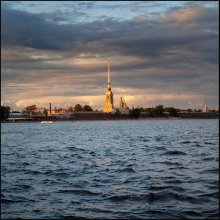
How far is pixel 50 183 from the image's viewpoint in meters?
20.0

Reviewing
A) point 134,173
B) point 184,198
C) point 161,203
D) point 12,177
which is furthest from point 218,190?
point 12,177

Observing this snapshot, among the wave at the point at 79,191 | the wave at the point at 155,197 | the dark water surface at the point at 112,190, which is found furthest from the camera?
the wave at the point at 79,191

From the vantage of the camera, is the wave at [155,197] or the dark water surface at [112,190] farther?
the wave at [155,197]

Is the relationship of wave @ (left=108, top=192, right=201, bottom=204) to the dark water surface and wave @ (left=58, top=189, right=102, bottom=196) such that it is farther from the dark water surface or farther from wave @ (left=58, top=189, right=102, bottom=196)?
wave @ (left=58, top=189, right=102, bottom=196)

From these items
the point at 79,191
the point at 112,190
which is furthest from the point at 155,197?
the point at 79,191

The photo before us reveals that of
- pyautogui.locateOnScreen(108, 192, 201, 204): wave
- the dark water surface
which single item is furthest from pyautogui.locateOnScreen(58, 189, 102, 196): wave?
pyautogui.locateOnScreen(108, 192, 201, 204): wave

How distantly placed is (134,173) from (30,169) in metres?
5.88

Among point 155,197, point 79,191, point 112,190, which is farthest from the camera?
point 112,190

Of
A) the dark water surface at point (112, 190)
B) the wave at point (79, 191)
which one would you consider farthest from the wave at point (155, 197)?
the wave at point (79, 191)

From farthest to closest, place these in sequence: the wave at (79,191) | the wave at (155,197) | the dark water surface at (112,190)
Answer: the wave at (79,191)
the wave at (155,197)
the dark water surface at (112,190)

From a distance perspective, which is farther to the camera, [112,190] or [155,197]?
[112,190]

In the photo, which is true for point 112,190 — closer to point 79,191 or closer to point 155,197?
point 79,191

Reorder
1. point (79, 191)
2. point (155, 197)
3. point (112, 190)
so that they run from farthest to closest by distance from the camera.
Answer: point (112, 190)
point (79, 191)
point (155, 197)

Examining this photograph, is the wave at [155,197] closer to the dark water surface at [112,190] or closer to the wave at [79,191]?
the dark water surface at [112,190]
